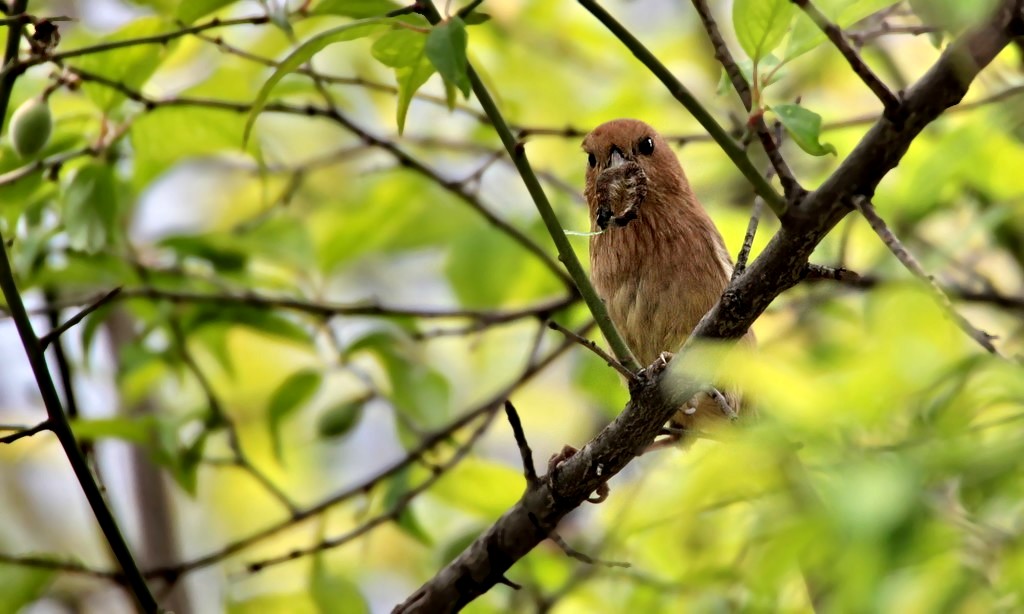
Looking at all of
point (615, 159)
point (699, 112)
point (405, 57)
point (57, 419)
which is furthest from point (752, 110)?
point (615, 159)

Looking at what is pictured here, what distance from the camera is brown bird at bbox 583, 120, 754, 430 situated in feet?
13.4

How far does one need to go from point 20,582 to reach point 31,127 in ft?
A: 5.36

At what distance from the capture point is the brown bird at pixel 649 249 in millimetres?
4098

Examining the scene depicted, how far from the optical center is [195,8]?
11.5 ft

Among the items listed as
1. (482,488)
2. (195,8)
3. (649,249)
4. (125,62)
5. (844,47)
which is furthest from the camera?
(482,488)

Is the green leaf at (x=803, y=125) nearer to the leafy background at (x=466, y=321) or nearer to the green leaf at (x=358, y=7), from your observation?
the leafy background at (x=466, y=321)

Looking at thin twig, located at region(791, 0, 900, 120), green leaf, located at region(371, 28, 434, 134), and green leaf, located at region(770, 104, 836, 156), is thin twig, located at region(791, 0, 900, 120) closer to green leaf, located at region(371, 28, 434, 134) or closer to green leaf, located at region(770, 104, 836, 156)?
green leaf, located at region(770, 104, 836, 156)

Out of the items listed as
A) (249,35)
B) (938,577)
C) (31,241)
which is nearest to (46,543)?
(249,35)

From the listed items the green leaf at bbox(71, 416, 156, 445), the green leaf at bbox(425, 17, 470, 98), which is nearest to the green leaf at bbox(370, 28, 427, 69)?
the green leaf at bbox(425, 17, 470, 98)

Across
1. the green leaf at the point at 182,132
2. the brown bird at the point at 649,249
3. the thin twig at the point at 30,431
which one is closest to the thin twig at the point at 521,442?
the brown bird at the point at 649,249

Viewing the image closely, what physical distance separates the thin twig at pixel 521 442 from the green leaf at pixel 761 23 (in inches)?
38.9

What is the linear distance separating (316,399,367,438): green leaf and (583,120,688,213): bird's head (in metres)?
1.32

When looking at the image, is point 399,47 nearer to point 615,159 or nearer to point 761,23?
point 761,23

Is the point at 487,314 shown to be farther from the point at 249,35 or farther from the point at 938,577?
the point at 938,577
